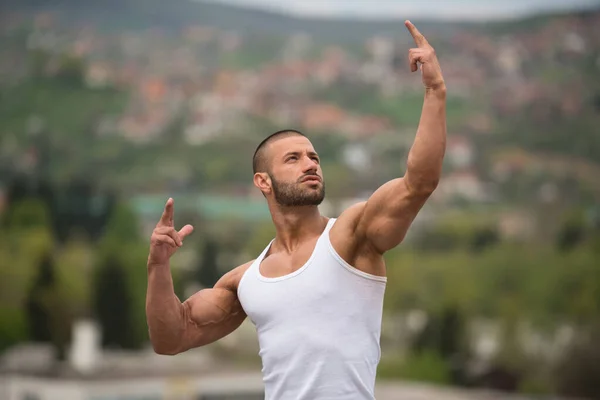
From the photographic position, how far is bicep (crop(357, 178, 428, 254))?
12.0 ft

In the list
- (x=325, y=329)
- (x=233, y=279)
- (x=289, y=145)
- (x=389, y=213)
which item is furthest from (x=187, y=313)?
(x=389, y=213)

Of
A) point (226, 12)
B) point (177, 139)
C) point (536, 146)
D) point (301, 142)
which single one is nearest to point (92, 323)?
point (177, 139)

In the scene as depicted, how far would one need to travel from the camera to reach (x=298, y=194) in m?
4.07

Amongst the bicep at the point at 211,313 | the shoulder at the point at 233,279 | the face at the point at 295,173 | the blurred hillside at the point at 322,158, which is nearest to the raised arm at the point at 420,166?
the face at the point at 295,173

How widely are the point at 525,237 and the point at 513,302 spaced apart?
1.62m

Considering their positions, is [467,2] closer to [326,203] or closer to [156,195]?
[326,203]

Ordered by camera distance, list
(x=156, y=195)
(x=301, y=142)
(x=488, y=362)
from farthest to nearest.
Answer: (x=156, y=195), (x=488, y=362), (x=301, y=142)

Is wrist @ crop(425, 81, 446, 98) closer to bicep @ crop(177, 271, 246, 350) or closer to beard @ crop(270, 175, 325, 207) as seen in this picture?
beard @ crop(270, 175, 325, 207)

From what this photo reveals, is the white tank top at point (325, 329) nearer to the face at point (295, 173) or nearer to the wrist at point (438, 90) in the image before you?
the face at point (295, 173)

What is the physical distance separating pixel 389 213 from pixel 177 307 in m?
1.18

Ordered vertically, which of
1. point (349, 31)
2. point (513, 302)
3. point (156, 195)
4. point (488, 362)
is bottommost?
point (488, 362)

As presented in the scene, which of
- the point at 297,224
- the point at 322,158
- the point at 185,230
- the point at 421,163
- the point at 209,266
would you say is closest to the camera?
the point at 421,163

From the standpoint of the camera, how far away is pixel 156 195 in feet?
71.9

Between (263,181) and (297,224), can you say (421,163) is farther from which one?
(263,181)
